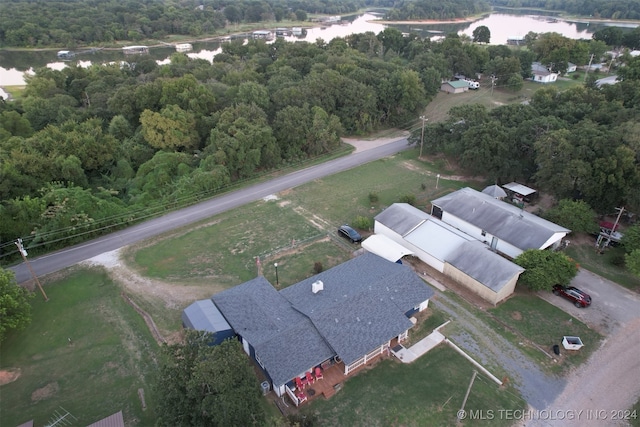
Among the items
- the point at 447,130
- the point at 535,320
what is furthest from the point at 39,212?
the point at 447,130

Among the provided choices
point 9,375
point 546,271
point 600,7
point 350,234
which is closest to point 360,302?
point 350,234

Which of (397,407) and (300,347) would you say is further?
(300,347)

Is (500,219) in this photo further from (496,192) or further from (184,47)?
(184,47)

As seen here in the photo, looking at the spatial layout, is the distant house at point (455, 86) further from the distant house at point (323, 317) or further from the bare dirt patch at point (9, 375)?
the bare dirt patch at point (9, 375)

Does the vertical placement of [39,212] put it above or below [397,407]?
above

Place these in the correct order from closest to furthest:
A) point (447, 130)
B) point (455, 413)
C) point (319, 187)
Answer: point (455, 413) → point (319, 187) → point (447, 130)

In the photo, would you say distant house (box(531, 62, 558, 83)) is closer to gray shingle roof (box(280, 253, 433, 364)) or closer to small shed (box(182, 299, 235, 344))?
gray shingle roof (box(280, 253, 433, 364))

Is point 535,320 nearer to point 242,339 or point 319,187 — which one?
point 242,339
